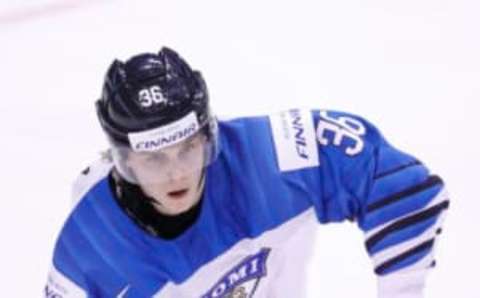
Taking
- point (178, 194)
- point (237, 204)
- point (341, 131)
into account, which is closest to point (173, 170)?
point (178, 194)

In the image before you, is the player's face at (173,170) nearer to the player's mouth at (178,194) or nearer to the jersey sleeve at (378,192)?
the player's mouth at (178,194)

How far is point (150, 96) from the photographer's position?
1.45 meters

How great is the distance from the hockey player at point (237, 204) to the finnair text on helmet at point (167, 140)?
0.11 feet

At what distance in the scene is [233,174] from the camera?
1.58 m

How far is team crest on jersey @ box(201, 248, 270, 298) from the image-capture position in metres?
1.66

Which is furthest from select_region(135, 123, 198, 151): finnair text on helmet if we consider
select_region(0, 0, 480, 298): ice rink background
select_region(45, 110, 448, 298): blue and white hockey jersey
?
select_region(0, 0, 480, 298): ice rink background

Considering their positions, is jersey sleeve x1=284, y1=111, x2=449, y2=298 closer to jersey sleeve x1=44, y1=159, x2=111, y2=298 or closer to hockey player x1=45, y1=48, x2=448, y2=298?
hockey player x1=45, y1=48, x2=448, y2=298

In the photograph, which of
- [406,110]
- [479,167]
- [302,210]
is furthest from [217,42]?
[302,210]

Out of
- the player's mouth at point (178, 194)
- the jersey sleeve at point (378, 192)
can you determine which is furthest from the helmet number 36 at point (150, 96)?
the jersey sleeve at point (378, 192)

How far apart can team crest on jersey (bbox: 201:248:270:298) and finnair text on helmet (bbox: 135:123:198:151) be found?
0.27 metres

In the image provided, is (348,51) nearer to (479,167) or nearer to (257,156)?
(479,167)

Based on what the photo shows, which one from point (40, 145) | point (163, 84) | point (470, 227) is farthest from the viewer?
point (40, 145)

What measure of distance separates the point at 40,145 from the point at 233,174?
1.47m

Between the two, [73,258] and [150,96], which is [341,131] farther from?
[73,258]
